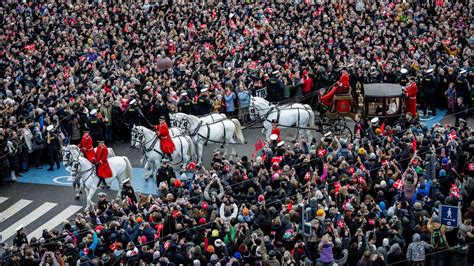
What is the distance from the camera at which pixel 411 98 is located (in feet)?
117

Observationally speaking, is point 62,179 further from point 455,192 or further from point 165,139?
point 455,192

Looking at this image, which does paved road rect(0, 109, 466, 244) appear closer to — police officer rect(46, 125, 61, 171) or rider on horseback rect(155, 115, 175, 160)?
police officer rect(46, 125, 61, 171)

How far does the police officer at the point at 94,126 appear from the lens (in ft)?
122

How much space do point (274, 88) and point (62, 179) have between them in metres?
9.93

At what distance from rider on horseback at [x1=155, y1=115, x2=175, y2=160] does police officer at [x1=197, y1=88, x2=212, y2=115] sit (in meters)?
5.09

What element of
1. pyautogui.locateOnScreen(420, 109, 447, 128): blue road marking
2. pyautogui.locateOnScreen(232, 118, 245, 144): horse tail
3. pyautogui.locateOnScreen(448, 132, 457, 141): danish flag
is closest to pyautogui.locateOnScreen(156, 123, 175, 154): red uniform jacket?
pyautogui.locateOnScreen(232, 118, 245, 144): horse tail

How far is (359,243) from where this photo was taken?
82.0 feet

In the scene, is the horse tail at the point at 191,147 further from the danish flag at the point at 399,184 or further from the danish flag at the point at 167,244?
the danish flag at the point at 167,244

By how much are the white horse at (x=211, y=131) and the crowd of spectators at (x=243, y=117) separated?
138 cm

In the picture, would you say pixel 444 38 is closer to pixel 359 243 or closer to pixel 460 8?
pixel 460 8

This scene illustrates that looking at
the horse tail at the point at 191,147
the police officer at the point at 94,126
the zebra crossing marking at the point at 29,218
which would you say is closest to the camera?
the zebra crossing marking at the point at 29,218

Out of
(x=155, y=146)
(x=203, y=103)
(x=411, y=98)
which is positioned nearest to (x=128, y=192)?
(x=155, y=146)

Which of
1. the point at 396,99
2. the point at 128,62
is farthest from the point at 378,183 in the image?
the point at 128,62

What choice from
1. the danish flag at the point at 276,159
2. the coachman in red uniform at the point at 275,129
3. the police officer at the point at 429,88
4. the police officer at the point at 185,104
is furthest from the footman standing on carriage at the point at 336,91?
the police officer at the point at 429,88
